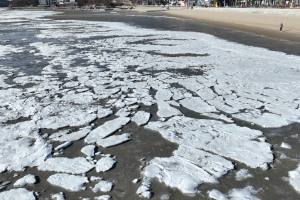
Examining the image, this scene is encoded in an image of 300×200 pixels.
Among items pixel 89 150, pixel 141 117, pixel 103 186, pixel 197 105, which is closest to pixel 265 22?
pixel 197 105

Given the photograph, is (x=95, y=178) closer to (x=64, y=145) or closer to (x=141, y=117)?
(x=64, y=145)

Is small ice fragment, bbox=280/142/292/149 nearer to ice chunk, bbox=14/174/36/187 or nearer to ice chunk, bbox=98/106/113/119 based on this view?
ice chunk, bbox=98/106/113/119

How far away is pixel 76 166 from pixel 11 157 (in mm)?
898

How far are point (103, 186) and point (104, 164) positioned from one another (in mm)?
441

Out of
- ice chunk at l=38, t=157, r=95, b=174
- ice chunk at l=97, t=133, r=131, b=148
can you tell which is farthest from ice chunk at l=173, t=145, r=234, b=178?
ice chunk at l=38, t=157, r=95, b=174

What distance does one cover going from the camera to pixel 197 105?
17.1 ft

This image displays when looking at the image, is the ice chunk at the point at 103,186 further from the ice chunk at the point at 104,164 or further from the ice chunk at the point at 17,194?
the ice chunk at the point at 17,194

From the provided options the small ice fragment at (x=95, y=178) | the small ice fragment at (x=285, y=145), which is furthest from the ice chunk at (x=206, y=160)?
the small ice fragment at (x=95, y=178)

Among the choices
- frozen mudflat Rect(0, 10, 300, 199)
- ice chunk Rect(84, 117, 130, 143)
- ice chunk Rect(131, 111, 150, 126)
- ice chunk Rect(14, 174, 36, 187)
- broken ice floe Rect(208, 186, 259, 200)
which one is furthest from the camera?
ice chunk Rect(131, 111, 150, 126)

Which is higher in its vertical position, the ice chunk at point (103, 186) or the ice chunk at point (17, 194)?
the ice chunk at point (103, 186)

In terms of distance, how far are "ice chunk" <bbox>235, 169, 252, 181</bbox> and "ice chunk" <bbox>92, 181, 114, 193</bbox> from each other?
1.40 metres

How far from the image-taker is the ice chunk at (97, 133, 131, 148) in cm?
386

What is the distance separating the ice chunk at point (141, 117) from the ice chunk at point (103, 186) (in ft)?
5.19

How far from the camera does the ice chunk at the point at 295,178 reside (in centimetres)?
294
